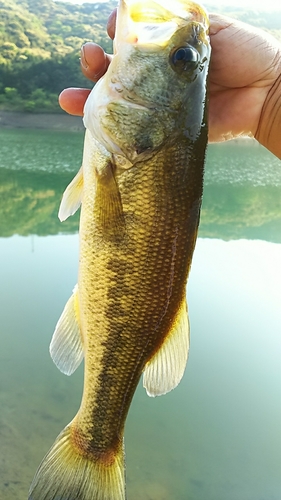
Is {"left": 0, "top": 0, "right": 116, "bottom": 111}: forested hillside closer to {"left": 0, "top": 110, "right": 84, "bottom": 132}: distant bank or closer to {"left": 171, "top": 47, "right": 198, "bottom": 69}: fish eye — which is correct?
{"left": 0, "top": 110, "right": 84, "bottom": 132}: distant bank

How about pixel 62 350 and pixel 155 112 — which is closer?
pixel 155 112

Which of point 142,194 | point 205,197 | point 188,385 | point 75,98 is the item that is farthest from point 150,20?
point 205,197

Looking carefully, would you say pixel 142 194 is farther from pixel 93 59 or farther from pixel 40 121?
pixel 40 121

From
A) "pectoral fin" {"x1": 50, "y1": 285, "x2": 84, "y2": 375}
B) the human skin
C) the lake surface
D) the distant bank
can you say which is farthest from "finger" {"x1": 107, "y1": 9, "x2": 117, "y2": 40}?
the distant bank

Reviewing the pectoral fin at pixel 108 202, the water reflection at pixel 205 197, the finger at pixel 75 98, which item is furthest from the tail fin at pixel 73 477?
the water reflection at pixel 205 197

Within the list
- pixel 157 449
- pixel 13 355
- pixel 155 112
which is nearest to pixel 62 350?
pixel 155 112

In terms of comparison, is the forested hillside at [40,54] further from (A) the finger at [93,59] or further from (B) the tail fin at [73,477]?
(B) the tail fin at [73,477]

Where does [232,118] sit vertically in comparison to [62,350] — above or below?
above

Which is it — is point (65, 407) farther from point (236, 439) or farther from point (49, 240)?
point (49, 240)
